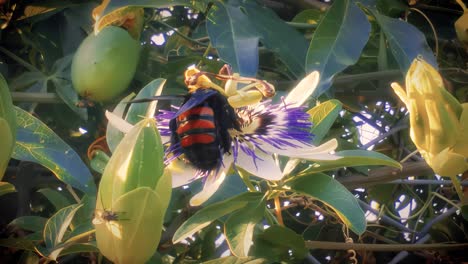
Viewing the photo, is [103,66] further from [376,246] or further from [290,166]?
[376,246]

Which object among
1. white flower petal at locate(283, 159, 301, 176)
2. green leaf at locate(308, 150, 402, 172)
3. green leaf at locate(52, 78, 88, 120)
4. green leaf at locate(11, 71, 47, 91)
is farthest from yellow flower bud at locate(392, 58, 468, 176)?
green leaf at locate(11, 71, 47, 91)

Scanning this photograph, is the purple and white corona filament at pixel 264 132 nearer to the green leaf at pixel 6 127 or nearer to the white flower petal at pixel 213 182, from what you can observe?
the white flower petal at pixel 213 182

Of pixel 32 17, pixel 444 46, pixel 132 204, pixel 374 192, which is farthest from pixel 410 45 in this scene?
pixel 32 17

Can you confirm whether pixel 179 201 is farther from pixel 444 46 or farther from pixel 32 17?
pixel 444 46

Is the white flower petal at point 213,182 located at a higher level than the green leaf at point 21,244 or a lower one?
higher

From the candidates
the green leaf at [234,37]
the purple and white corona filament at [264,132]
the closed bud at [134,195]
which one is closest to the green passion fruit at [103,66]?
the green leaf at [234,37]

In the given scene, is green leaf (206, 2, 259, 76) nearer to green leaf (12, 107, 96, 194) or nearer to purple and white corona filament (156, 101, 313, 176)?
purple and white corona filament (156, 101, 313, 176)
